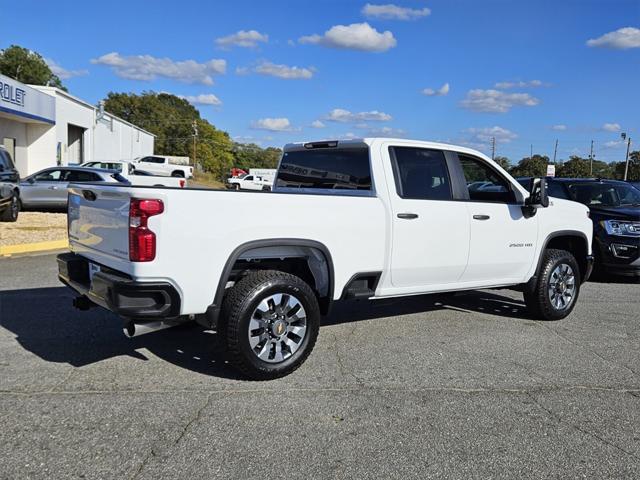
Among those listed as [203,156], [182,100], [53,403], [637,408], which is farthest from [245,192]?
[182,100]

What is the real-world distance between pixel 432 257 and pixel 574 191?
6475 mm

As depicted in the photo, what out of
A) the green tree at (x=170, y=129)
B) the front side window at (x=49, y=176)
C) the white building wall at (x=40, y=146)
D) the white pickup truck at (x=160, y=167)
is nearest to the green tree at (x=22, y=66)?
the green tree at (x=170, y=129)

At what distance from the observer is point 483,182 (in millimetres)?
6199

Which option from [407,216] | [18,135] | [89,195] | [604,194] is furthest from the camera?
[18,135]

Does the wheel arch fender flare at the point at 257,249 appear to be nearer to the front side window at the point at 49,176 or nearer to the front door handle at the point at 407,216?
the front door handle at the point at 407,216

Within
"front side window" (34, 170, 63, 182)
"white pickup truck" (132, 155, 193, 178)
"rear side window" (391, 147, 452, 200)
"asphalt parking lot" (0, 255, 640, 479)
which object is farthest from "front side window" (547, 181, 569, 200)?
"white pickup truck" (132, 155, 193, 178)

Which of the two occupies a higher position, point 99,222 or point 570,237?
point 99,222

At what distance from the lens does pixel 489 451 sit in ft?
11.3

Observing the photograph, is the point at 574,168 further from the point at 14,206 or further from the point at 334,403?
the point at 334,403

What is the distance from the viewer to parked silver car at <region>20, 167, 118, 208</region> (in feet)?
52.9

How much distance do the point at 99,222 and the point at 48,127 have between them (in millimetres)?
29510

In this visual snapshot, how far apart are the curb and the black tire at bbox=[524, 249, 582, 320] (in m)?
8.75

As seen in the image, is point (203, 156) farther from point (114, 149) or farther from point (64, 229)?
point (64, 229)

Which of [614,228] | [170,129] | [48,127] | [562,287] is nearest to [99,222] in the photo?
[562,287]
